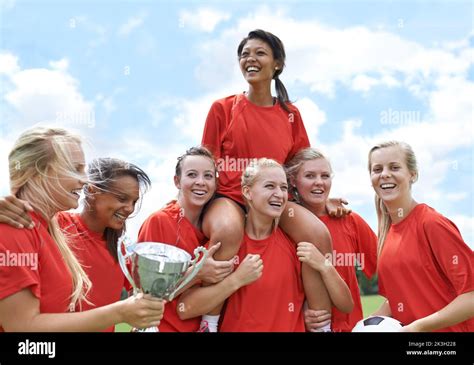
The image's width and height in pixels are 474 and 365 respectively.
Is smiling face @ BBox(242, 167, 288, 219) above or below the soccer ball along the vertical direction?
above

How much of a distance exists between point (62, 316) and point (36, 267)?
1.07 ft

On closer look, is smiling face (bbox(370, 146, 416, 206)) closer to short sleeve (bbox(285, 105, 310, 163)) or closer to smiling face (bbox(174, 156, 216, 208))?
short sleeve (bbox(285, 105, 310, 163))

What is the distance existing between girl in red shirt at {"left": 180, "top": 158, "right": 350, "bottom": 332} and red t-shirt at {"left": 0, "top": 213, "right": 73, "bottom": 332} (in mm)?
1432

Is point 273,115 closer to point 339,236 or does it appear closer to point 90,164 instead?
point 339,236

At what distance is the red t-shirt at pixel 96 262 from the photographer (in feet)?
15.1

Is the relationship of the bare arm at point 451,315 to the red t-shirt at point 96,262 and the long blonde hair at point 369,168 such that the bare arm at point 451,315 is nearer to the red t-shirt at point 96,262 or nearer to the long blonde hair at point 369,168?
the long blonde hair at point 369,168

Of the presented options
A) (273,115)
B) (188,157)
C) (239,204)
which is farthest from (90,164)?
(273,115)

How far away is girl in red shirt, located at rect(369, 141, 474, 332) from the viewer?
4.45 metres

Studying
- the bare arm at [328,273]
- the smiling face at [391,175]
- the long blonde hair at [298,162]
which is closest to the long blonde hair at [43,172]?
the bare arm at [328,273]

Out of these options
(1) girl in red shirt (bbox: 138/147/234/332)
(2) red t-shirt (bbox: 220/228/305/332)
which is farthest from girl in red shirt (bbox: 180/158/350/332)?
(1) girl in red shirt (bbox: 138/147/234/332)

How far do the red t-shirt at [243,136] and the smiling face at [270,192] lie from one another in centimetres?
30

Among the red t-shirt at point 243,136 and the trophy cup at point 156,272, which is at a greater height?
the red t-shirt at point 243,136

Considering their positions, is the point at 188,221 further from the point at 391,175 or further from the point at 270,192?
the point at 391,175
